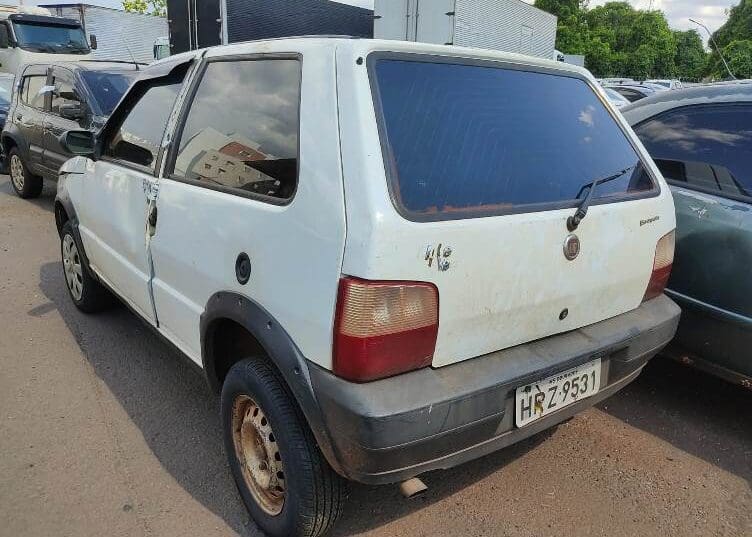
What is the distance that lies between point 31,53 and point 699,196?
53.6ft

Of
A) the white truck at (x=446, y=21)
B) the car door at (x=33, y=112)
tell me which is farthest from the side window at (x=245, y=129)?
the white truck at (x=446, y=21)

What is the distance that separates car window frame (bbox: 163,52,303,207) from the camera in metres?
2.04

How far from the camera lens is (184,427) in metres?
3.01

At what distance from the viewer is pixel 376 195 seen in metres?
1.78

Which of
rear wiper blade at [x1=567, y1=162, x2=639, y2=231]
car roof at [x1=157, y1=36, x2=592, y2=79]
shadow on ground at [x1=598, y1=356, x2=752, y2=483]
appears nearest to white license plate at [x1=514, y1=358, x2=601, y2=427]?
rear wiper blade at [x1=567, y1=162, x2=639, y2=231]

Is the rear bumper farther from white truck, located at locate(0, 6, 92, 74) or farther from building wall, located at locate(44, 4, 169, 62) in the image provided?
building wall, located at locate(44, 4, 169, 62)

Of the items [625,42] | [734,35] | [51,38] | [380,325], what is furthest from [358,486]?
[734,35]

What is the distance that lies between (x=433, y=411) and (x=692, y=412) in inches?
83.3

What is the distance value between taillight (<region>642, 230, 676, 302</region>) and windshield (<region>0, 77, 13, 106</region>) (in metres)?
12.0

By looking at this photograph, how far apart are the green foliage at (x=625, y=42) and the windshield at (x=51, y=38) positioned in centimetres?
4304

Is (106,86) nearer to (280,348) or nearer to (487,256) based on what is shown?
(280,348)

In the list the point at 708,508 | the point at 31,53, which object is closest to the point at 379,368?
the point at 708,508

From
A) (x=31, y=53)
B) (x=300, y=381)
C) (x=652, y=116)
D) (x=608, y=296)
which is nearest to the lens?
(x=300, y=381)

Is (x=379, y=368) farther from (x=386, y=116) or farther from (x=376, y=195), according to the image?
(x=386, y=116)
